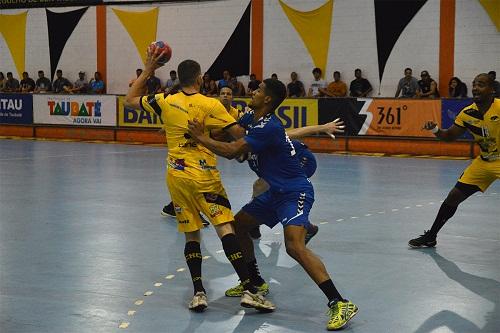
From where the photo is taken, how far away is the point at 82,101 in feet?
84.1

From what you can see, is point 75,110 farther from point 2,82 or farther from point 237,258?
point 237,258

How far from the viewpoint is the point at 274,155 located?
257 inches

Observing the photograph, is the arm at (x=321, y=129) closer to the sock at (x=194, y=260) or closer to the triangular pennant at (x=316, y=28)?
the sock at (x=194, y=260)

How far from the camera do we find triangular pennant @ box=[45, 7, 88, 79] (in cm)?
2920

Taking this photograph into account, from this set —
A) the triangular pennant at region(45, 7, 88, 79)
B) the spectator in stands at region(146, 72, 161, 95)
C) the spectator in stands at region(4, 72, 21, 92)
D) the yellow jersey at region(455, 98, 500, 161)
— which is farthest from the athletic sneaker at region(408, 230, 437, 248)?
the spectator in stands at region(4, 72, 21, 92)

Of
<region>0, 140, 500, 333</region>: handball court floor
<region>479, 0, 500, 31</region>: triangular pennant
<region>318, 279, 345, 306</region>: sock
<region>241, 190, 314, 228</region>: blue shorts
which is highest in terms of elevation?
<region>479, 0, 500, 31</region>: triangular pennant

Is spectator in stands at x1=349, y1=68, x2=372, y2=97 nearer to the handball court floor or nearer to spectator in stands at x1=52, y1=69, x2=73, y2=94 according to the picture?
the handball court floor

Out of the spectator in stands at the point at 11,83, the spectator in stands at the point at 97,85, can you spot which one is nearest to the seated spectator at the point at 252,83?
the spectator in stands at the point at 97,85

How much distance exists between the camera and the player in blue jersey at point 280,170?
6.20 meters

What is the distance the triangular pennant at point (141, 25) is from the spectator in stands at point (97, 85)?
5.32ft

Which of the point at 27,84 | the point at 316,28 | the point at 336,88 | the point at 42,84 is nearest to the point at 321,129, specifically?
the point at 336,88

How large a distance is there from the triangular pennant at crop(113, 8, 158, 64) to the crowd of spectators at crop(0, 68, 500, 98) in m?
0.99

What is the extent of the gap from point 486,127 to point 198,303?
409 centimetres

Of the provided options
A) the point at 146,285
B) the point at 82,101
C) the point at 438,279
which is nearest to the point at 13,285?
the point at 146,285
